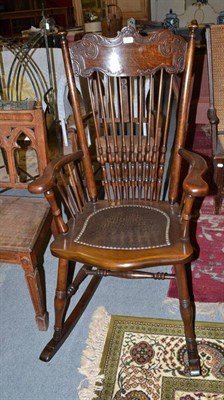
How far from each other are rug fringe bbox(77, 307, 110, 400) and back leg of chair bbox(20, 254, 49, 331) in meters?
0.20

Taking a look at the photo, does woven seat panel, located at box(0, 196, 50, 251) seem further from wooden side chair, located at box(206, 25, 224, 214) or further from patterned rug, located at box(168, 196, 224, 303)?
wooden side chair, located at box(206, 25, 224, 214)

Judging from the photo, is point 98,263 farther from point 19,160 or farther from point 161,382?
point 19,160

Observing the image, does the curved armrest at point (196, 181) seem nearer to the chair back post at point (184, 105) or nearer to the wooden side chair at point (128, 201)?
the wooden side chair at point (128, 201)

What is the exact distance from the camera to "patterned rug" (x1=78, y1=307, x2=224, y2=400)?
4.97ft

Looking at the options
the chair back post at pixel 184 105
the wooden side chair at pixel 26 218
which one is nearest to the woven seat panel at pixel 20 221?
the wooden side chair at pixel 26 218

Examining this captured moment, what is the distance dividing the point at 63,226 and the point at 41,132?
401 millimetres

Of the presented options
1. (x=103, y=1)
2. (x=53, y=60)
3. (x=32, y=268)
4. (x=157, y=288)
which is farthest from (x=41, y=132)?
(x=103, y=1)

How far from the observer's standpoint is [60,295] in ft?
5.38

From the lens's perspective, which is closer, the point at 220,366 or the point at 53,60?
the point at 220,366

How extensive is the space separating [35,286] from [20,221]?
27cm

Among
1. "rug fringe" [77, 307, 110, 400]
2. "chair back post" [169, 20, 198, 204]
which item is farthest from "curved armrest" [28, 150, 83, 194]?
"rug fringe" [77, 307, 110, 400]

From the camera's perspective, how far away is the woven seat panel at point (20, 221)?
1626 mm

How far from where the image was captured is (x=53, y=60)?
10.3ft

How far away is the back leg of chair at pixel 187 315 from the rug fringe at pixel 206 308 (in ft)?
0.78
